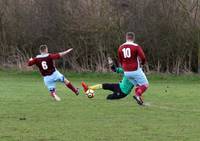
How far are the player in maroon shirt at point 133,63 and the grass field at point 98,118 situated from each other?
533 mm

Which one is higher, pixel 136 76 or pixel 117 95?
pixel 136 76

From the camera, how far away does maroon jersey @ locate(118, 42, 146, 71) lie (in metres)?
15.5

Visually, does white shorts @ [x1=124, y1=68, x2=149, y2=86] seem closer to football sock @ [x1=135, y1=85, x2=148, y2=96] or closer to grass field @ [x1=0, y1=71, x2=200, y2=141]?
football sock @ [x1=135, y1=85, x2=148, y2=96]

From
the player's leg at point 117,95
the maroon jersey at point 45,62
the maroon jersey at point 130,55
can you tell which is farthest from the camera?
the maroon jersey at point 45,62

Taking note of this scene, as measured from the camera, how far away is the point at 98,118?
42.5 ft

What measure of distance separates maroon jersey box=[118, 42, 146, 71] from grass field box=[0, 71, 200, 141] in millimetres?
1043

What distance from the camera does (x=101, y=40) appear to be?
107 ft

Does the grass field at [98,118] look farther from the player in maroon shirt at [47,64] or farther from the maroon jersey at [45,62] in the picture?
the maroon jersey at [45,62]

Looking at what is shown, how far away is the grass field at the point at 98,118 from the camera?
34.4 ft

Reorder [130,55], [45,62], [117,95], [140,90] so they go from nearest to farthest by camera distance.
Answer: [130,55] → [140,90] → [117,95] → [45,62]

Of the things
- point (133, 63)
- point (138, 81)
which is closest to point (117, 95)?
point (138, 81)

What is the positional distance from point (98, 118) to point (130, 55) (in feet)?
10.1

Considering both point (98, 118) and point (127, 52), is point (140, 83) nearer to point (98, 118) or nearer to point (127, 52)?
point (127, 52)

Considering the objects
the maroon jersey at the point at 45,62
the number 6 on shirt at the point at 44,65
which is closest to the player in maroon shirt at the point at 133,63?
the maroon jersey at the point at 45,62
